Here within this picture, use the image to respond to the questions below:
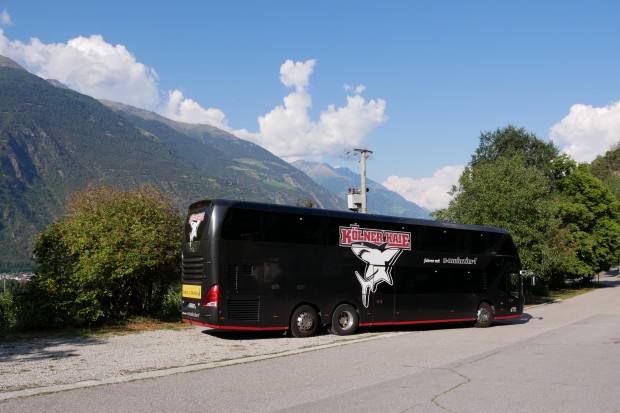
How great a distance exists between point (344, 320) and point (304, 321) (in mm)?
1507

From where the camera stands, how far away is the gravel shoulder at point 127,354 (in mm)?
8891

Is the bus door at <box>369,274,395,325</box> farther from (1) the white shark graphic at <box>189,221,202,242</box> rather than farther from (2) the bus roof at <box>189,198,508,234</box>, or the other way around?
(1) the white shark graphic at <box>189,221,202,242</box>

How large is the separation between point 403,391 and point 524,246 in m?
23.8

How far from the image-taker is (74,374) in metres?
9.30

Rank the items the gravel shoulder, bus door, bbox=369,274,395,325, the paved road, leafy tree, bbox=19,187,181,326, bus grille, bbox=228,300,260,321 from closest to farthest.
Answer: the paved road, the gravel shoulder, bus grille, bbox=228,300,260,321, leafy tree, bbox=19,187,181,326, bus door, bbox=369,274,395,325

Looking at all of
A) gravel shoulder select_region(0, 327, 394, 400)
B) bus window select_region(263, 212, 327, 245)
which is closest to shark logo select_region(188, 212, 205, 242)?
bus window select_region(263, 212, 327, 245)

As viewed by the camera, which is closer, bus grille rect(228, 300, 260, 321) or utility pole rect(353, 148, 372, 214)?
bus grille rect(228, 300, 260, 321)

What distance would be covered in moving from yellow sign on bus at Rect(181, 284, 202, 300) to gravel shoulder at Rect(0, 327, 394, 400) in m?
1.09

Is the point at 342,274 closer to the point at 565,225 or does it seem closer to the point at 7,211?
the point at 565,225

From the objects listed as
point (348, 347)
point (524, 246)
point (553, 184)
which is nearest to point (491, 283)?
point (348, 347)

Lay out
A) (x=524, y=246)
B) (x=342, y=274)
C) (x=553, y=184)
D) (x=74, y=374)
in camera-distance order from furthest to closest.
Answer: (x=553, y=184)
(x=524, y=246)
(x=342, y=274)
(x=74, y=374)

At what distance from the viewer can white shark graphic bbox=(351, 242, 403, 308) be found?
16.5 meters

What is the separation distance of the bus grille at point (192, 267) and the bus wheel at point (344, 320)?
4.16m

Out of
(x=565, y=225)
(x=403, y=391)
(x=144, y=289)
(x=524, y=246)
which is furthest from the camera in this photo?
(x=565, y=225)
